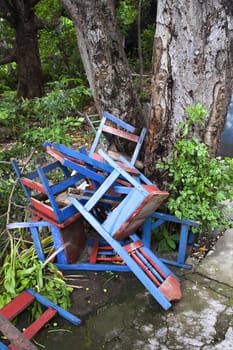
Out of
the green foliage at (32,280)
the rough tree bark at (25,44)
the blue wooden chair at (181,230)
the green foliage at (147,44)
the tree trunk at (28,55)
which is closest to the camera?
the green foliage at (32,280)

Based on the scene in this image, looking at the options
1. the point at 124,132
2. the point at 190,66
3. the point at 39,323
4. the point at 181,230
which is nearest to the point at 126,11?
the point at 124,132

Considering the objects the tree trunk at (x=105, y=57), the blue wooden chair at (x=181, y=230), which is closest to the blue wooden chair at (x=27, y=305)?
the blue wooden chair at (x=181, y=230)

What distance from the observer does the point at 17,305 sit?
9.64 ft

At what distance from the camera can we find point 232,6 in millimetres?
2932

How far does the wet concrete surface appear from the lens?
105 inches

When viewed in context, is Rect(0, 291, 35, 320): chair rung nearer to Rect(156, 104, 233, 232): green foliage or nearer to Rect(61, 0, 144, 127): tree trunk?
Rect(156, 104, 233, 232): green foliage

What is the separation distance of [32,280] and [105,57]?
2.39m

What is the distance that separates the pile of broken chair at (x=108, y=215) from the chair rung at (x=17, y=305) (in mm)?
442

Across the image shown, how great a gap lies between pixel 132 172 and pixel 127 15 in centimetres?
607

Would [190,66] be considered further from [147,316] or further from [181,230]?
[147,316]

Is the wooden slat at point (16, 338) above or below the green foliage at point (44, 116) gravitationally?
below

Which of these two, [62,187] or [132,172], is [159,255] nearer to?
[132,172]

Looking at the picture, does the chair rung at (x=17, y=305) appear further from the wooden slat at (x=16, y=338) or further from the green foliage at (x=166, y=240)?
the green foliage at (x=166, y=240)

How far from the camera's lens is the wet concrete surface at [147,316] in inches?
105
